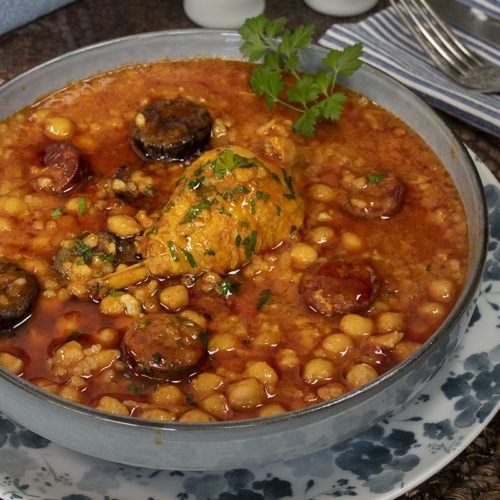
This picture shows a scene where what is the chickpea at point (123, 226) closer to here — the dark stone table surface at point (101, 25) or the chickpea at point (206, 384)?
the chickpea at point (206, 384)

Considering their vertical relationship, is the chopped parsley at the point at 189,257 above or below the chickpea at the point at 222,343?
above

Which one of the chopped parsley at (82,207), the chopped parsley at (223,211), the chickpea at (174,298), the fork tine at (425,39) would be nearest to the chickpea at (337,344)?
the chickpea at (174,298)

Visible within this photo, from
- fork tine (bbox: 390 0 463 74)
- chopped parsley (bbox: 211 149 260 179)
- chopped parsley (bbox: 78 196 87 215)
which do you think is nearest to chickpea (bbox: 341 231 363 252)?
chopped parsley (bbox: 211 149 260 179)

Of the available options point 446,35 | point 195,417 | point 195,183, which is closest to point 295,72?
point 195,183

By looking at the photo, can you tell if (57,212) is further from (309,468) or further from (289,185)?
(309,468)

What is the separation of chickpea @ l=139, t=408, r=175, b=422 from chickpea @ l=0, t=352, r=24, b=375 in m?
0.52

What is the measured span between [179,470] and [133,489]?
185mm

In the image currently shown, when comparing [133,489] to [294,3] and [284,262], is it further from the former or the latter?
[294,3]

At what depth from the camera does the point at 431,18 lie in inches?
193

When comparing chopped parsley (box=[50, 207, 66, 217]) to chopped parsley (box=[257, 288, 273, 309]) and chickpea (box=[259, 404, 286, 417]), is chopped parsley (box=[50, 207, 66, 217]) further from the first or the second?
chickpea (box=[259, 404, 286, 417])

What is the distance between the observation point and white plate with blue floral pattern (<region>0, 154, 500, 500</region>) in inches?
105

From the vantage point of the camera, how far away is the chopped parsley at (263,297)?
3.07m

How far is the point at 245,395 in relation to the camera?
2686mm

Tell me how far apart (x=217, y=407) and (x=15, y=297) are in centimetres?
93
